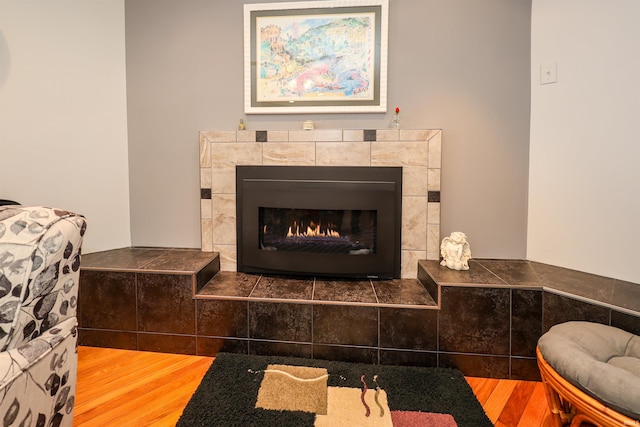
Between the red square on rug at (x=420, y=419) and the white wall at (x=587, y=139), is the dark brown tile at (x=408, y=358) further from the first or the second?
the white wall at (x=587, y=139)

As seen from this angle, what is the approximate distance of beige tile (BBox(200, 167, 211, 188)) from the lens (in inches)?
87.1

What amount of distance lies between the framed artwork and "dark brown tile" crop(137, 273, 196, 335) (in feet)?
4.30

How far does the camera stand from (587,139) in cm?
181

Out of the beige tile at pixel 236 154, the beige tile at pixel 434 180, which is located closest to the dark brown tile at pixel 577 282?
the beige tile at pixel 434 180

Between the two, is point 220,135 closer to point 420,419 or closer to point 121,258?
point 121,258

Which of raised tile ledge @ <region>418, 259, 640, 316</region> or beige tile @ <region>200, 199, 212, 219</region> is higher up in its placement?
beige tile @ <region>200, 199, 212, 219</region>

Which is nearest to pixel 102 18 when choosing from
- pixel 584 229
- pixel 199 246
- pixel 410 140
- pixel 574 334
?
pixel 199 246

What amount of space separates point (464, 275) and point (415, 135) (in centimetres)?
97

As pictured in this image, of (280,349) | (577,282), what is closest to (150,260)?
(280,349)

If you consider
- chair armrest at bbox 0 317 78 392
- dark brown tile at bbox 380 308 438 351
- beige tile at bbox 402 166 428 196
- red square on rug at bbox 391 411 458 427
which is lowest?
red square on rug at bbox 391 411 458 427

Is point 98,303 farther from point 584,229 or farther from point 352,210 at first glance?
point 584,229

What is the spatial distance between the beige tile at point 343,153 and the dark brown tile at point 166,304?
118 centimetres

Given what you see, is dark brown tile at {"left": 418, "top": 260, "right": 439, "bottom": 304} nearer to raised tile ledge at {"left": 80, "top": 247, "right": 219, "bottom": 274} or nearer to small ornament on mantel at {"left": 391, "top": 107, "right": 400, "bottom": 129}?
small ornament on mantel at {"left": 391, "top": 107, "right": 400, "bottom": 129}

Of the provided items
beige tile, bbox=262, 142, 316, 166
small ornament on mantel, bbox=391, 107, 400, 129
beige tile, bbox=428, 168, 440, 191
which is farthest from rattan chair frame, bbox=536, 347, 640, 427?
beige tile, bbox=262, 142, 316, 166
